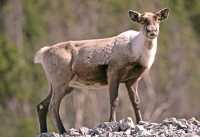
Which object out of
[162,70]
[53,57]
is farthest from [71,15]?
[53,57]

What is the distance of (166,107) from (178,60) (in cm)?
592

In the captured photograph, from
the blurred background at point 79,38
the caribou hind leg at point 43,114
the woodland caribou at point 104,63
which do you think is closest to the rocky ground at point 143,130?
the woodland caribou at point 104,63

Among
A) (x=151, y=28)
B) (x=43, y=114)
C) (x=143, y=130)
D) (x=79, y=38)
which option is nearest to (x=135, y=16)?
(x=151, y=28)

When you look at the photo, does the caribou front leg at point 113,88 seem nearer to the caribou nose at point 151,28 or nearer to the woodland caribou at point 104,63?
the woodland caribou at point 104,63

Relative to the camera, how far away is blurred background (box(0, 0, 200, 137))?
53.3 metres

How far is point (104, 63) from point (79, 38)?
97.1 ft

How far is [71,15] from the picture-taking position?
58.8 m

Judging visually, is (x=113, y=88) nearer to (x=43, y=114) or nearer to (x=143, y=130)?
(x=43, y=114)

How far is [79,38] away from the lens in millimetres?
55219

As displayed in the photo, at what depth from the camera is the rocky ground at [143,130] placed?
22859 mm

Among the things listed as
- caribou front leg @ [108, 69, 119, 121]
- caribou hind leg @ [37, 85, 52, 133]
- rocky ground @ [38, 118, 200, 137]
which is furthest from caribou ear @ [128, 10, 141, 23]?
caribou hind leg @ [37, 85, 52, 133]

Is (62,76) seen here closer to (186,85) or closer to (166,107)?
(166,107)

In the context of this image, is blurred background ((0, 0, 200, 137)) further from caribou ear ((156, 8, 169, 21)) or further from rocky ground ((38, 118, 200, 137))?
rocky ground ((38, 118, 200, 137))

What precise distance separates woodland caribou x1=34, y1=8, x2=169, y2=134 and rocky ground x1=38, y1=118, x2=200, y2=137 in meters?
1.47
